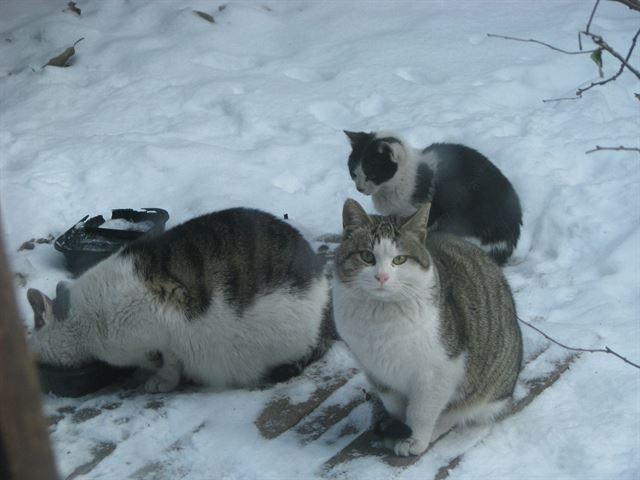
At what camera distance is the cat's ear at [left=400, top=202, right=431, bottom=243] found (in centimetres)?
300

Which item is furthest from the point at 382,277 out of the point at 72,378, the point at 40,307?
the point at 40,307

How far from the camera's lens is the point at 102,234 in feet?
15.2

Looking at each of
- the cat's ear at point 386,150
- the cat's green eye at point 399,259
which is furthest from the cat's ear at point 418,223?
the cat's ear at point 386,150

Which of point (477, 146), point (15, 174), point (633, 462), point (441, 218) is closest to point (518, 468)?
point (633, 462)

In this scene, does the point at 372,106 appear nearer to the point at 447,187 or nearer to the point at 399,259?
the point at 447,187

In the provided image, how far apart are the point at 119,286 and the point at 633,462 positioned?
87.9 inches

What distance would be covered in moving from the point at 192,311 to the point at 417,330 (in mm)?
1142

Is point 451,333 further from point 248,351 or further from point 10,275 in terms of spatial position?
point 10,275

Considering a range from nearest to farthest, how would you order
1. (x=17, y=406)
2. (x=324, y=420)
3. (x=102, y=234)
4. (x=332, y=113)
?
1. (x=17, y=406)
2. (x=324, y=420)
3. (x=102, y=234)
4. (x=332, y=113)

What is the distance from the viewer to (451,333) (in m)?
2.99

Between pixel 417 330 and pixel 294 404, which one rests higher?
pixel 417 330

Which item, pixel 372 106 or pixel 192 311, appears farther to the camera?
pixel 372 106

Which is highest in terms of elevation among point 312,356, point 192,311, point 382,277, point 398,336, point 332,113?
point 382,277

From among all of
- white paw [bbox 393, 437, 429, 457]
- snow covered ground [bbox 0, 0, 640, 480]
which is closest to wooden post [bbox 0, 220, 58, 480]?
snow covered ground [bbox 0, 0, 640, 480]
